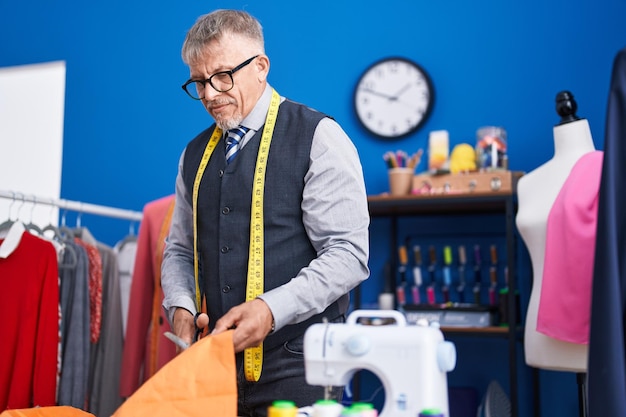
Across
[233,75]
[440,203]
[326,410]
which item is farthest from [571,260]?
[326,410]

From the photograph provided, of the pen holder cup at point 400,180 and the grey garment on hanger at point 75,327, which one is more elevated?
the pen holder cup at point 400,180

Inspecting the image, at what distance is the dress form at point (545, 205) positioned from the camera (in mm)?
2773

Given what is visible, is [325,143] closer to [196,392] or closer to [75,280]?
[196,392]

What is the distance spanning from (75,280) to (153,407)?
1847 mm

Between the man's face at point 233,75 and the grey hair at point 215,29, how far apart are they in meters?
0.01

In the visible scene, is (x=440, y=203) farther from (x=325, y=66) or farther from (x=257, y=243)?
(x=257, y=243)

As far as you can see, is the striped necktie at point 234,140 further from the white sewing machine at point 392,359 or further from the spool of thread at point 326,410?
the spool of thread at point 326,410

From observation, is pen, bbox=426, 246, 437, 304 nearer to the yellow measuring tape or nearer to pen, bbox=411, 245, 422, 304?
pen, bbox=411, 245, 422, 304

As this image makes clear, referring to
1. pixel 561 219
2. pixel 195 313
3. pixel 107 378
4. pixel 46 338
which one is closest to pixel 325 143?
pixel 195 313

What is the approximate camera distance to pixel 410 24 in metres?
4.00

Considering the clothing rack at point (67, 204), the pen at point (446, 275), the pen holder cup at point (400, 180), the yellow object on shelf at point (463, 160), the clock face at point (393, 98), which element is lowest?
the pen at point (446, 275)

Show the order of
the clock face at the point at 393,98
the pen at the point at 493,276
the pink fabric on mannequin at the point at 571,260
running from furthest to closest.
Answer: the clock face at the point at 393,98 → the pen at the point at 493,276 → the pink fabric on mannequin at the point at 571,260

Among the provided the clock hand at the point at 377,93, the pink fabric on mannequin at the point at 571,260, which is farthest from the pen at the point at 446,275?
the pink fabric on mannequin at the point at 571,260

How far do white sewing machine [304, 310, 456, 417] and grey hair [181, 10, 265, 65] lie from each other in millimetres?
772
